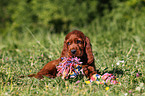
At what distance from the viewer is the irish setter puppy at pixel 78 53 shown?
3561 mm

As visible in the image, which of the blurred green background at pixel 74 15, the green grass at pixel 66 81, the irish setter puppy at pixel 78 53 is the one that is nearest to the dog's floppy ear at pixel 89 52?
the irish setter puppy at pixel 78 53

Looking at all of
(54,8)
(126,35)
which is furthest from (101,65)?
(54,8)

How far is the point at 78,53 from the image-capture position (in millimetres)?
3537

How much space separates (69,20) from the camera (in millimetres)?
10344

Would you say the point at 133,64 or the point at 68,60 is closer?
the point at 68,60

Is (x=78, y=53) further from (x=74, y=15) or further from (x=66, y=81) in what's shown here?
(x=74, y=15)

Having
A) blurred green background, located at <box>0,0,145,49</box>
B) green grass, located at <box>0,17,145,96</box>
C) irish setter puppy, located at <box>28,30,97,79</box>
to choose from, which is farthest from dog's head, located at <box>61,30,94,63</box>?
blurred green background, located at <box>0,0,145,49</box>

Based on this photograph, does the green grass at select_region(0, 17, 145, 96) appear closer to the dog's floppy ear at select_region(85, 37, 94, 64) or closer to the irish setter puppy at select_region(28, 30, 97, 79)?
the irish setter puppy at select_region(28, 30, 97, 79)

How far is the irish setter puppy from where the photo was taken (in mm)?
3561

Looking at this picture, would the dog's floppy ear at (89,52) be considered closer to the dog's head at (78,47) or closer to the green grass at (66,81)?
the dog's head at (78,47)

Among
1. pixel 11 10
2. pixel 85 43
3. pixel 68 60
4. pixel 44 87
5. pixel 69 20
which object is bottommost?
pixel 44 87

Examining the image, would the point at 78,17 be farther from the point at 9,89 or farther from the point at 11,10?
the point at 9,89

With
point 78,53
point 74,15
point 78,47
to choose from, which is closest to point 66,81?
point 78,53

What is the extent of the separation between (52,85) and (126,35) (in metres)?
4.72
